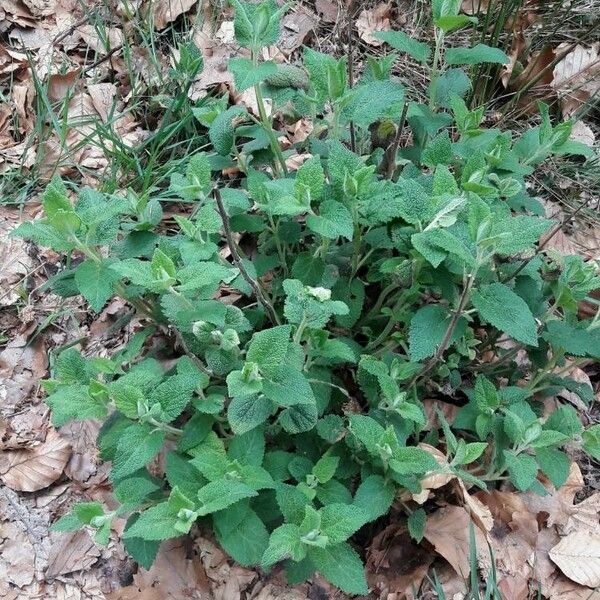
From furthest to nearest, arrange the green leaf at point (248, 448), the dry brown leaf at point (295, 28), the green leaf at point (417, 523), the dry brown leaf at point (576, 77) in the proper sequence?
the dry brown leaf at point (295, 28), the dry brown leaf at point (576, 77), the green leaf at point (417, 523), the green leaf at point (248, 448)

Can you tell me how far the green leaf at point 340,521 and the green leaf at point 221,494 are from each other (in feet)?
0.69

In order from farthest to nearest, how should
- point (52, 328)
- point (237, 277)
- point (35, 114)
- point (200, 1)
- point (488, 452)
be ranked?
point (200, 1) < point (35, 114) < point (52, 328) < point (488, 452) < point (237, 277)

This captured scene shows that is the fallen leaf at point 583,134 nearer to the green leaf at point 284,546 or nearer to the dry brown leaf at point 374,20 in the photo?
the dry brown leaf at point 374,20

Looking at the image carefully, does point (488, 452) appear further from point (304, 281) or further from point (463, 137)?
point (463, 137)

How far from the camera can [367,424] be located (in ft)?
5.75

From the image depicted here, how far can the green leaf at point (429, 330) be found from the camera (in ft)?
5.59

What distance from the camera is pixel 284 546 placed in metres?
1.55

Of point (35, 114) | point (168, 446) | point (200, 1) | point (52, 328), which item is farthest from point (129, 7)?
point (168, 446)

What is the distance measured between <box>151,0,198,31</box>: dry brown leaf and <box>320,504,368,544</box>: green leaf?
A: 279cm

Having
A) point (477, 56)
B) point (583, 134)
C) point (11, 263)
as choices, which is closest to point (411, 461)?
point (477, 56)

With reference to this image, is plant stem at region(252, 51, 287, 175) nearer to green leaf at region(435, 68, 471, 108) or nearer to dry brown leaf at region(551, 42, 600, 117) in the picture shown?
green leaf at region(435, 68, 471, 108)

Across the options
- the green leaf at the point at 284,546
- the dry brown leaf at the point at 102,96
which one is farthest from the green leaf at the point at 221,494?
the dry brown leaf at the point at 102,96

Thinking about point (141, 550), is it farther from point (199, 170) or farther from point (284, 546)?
point (199, 170)

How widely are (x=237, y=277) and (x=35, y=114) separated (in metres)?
1.90
